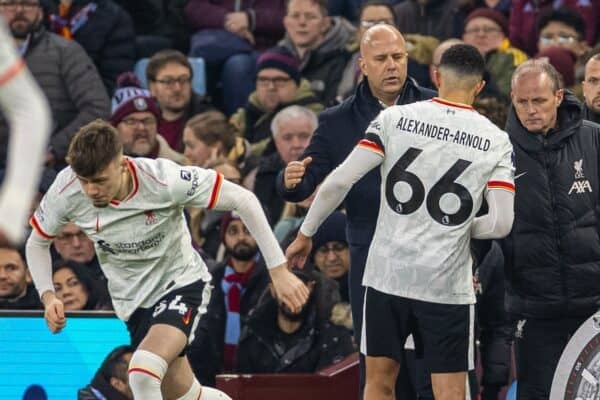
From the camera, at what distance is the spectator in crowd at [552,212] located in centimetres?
898

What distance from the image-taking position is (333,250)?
11.2 metres

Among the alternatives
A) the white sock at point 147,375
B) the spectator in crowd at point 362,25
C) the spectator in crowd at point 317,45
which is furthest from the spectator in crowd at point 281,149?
the white sock at point 147,375

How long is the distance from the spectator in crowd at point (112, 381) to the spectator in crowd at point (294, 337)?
2.56ft

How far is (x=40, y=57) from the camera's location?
42.2 feet

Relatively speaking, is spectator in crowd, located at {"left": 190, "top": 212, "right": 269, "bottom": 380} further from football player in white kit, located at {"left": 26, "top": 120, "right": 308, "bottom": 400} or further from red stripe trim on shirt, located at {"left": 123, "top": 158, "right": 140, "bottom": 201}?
red stripe trim on shirt, located at {"left": 123, "top": 158, "right": 140, "bottom": 201}

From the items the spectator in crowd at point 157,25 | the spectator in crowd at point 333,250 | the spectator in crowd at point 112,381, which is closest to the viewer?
the spectator in crowd at point 112,381

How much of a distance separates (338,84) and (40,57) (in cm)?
246

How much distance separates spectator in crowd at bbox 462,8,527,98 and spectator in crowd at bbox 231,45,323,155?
1.37 m

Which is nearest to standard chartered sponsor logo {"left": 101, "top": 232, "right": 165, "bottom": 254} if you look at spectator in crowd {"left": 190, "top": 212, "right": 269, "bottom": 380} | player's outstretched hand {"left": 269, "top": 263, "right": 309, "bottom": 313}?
player's outstretched hand {"left": 269, "top": 263, "right": 309, "bottom": 313}

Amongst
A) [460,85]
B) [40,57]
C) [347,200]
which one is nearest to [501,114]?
[347,200]

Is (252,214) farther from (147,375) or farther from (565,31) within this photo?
A: (565,31)

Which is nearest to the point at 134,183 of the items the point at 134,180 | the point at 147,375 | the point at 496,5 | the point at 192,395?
the point at 134,180

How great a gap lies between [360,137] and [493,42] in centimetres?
414

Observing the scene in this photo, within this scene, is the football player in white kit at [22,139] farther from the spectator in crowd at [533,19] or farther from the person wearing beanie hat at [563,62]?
the spectator in crowd at [533,19]
